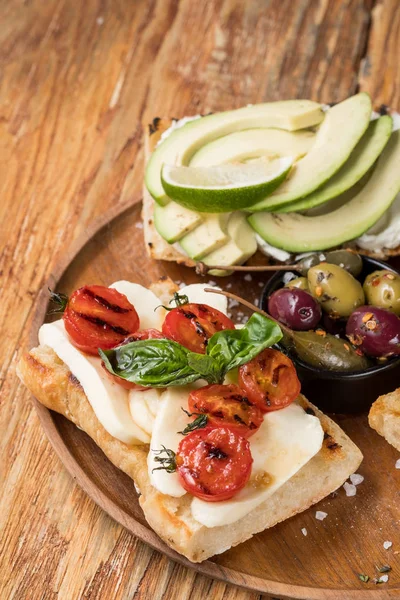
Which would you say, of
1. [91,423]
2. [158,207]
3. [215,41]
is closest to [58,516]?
[91,423]

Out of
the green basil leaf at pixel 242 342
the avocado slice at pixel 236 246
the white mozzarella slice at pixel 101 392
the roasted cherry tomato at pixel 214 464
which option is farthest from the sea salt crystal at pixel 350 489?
the avocado slice at pixel 236 246

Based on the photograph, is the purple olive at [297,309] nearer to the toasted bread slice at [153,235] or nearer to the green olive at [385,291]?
the green olive at [385,291]

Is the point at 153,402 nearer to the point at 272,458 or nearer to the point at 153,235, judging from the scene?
the point at 272,458

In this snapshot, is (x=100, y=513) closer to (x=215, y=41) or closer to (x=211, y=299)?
(x=211, y=299)

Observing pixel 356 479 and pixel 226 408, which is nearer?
pixel 226 408

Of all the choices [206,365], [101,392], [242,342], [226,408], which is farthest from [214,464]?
[101,392]
